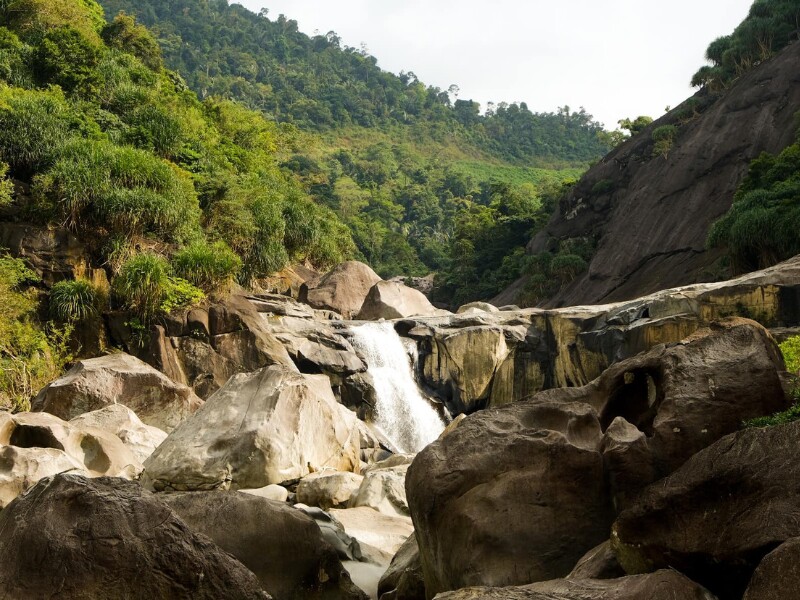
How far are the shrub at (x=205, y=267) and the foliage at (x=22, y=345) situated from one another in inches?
133

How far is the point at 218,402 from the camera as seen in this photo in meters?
13.6

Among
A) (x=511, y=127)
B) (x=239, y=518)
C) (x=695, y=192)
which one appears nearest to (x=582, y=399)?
(x=239, y=518)

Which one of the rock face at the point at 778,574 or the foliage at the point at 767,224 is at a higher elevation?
the foliage at the point at 767,224

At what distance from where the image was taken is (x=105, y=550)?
551 centimetres

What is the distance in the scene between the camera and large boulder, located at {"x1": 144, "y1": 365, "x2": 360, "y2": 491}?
12188 mm

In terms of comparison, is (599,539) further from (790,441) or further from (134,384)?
(134,384)

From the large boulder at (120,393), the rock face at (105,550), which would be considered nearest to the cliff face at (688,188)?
the large boulder at (120,393)

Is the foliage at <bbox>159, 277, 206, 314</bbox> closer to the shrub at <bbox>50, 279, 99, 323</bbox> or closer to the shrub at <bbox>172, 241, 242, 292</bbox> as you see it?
the shrub at <bbox>172, 241, 242, 292</bbox>

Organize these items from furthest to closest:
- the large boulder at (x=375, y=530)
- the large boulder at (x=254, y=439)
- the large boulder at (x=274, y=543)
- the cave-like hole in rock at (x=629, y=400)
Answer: the large boulder at (x=254, y=439), the large boulder at (x=375, y=530), the cave-like hole in rock at (x=629, y=400), the large boulder at (x=274, y=543)

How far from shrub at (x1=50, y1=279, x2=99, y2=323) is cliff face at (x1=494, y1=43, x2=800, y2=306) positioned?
72.6ft

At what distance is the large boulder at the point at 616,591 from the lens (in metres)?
5.00

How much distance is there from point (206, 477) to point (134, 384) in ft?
18.8

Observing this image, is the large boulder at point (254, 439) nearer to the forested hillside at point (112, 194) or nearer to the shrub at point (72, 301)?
the forested hillside at point (112, 194)

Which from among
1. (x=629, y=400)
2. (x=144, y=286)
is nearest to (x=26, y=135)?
(x=144, y=286)
